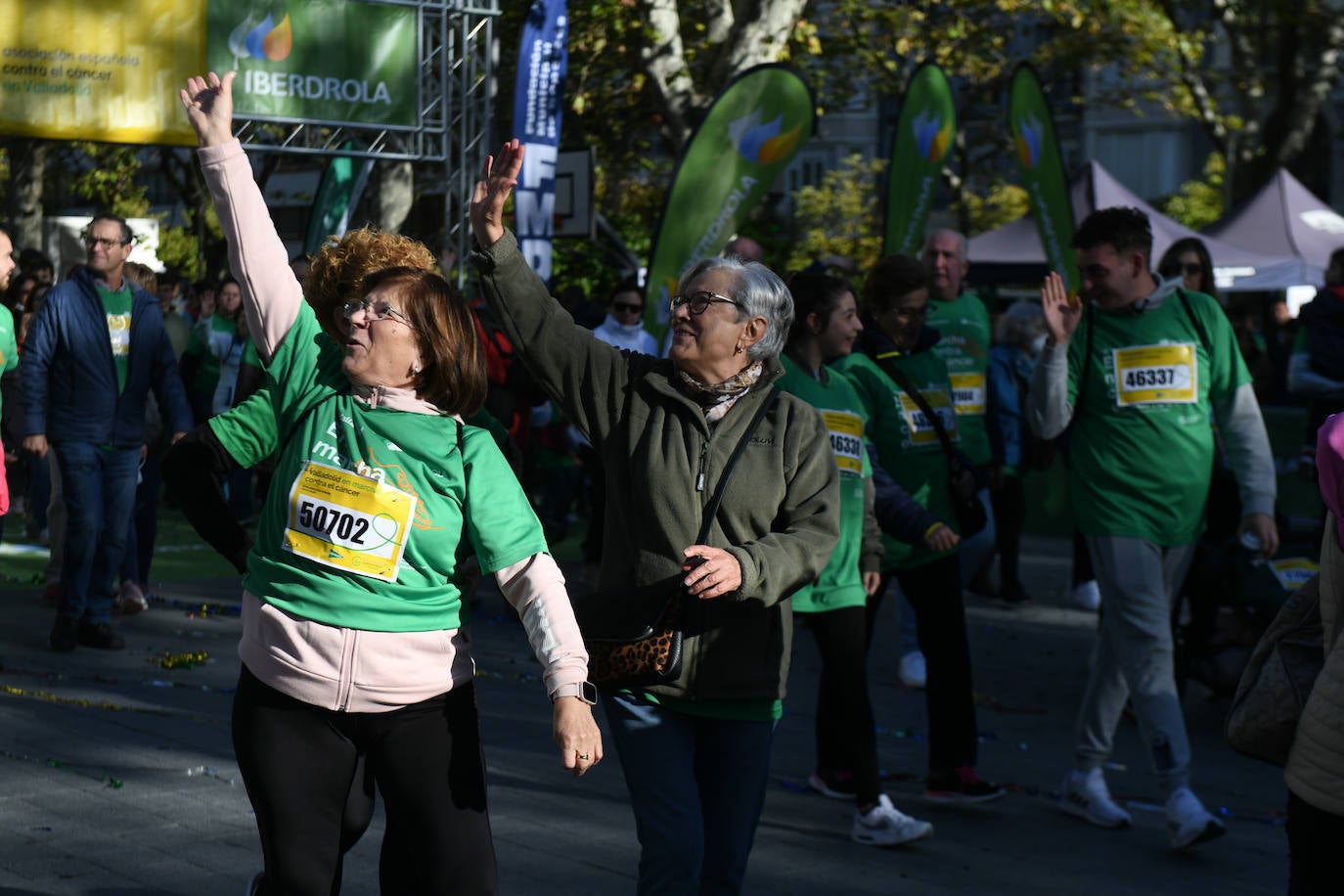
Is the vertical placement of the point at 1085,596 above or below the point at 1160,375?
below

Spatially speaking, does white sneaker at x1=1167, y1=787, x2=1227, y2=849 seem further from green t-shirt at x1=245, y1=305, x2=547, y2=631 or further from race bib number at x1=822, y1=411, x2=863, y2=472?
green t-shirt at x1=245, y1=305, x2=547, y2=631

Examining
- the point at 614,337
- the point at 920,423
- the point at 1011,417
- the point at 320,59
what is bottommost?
the point at 1011,417

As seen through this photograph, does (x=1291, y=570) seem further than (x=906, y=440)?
Yes

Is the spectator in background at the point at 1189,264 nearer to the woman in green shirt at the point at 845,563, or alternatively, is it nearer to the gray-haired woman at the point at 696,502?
the woman in green shirt at the point at 845,563

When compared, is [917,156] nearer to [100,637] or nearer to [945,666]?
[100,637]

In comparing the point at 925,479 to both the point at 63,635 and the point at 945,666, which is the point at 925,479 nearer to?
the point at 945,666

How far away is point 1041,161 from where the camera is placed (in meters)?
12.8

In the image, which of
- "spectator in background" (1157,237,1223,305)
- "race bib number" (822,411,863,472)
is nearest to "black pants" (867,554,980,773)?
"race bib number" (822,411,863,472)

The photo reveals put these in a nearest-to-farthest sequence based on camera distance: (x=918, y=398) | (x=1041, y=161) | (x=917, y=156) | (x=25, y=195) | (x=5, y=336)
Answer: (x=918, y=398), (x=5, y=336), (x=917, y=156), (x=1041, y=161), (x=25, y=195)

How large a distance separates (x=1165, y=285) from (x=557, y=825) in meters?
2.74

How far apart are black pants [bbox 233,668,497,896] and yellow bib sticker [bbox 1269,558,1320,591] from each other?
544cm

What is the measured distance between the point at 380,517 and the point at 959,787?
3.47 meters

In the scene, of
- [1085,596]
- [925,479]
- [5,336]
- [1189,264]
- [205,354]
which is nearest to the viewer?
[925,479]

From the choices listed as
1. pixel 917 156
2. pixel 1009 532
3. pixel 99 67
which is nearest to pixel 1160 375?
pixel 1009 532
